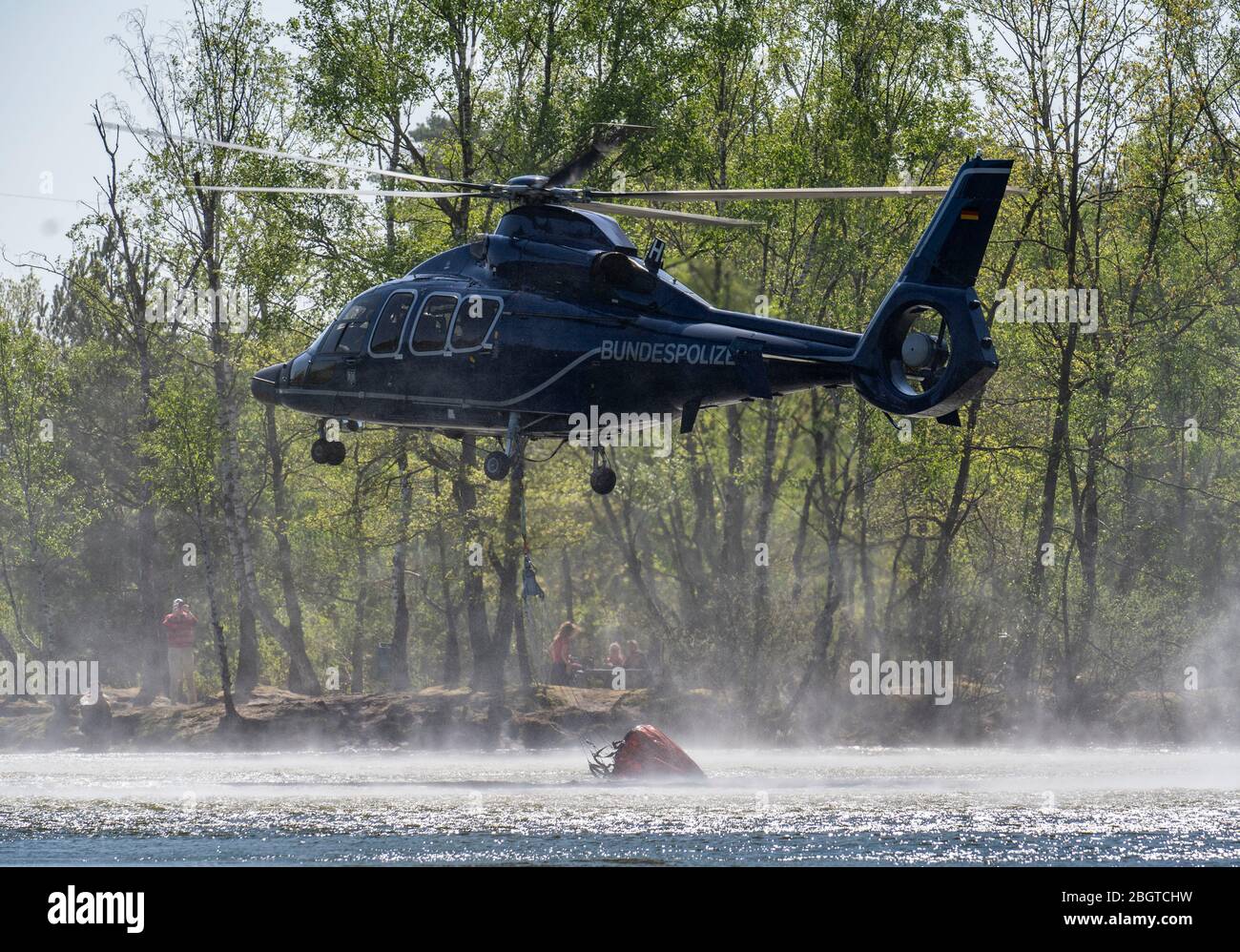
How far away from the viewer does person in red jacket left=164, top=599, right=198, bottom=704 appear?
43.1 metres

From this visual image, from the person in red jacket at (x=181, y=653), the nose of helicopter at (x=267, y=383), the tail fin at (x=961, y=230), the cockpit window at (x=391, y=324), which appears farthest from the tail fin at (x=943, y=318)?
the person in red jacket at (x=181, y=653)

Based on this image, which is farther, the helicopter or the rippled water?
the helicopter

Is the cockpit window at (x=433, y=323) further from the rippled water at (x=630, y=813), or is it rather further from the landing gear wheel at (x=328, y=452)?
the rippled water at (x=630, y=813)

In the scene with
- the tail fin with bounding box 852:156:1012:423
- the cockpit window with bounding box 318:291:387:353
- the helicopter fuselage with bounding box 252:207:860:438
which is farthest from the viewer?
the cockpit window with bounding box 318:291:387:353

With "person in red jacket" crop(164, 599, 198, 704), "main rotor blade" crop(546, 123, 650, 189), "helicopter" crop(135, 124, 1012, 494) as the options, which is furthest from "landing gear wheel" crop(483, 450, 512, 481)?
"person in red jacket" crop(164, 599, 198, 704)

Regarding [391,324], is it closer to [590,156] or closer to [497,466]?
[497,466]

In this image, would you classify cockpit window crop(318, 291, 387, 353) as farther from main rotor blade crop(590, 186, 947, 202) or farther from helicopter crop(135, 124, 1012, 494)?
main rotor blade crop(590, 186, 947, 202)

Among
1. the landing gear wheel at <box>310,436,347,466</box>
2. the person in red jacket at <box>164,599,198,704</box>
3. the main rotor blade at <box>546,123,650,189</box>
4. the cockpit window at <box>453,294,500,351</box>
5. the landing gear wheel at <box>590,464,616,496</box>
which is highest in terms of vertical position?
the main rotor blade at <box>546,123,650,189</box>

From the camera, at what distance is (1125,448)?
47.2 meters

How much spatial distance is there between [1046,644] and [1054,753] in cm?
505

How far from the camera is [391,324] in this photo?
92.6 ft

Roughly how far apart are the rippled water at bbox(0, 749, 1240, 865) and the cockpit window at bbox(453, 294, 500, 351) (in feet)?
25.3

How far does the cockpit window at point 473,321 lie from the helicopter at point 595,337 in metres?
0.02

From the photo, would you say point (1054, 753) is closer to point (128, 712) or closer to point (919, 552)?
point (919, 552)
